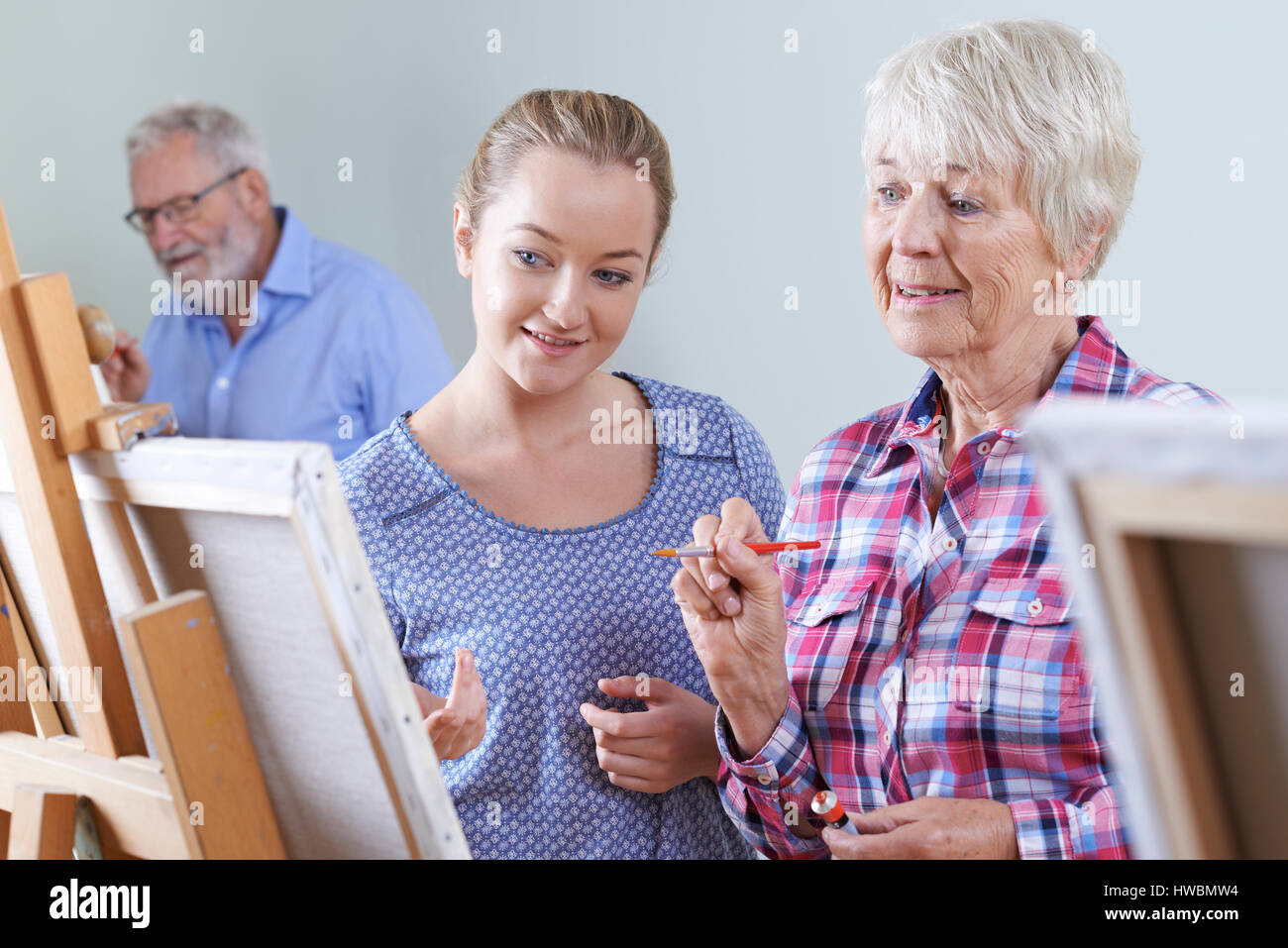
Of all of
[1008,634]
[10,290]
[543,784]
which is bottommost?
[543,784]

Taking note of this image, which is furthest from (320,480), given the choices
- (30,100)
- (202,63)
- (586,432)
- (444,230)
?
(30,100)

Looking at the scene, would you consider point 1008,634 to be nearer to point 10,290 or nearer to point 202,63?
point 10,290

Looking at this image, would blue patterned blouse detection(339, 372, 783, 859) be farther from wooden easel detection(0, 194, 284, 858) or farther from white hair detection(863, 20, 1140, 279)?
white hair detection(863, 20, 1140, 279)

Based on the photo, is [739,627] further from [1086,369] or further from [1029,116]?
[1029,116]

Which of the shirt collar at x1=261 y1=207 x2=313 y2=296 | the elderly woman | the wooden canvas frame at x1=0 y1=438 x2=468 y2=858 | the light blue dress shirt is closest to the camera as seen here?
the wooden canvas frame at x1=0 y1=438 x2=468 y2=858

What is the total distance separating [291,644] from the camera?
0.81 metres

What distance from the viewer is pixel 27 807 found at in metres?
0.94

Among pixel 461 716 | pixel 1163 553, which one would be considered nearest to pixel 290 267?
pixel 461 716

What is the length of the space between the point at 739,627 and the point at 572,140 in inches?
24.8

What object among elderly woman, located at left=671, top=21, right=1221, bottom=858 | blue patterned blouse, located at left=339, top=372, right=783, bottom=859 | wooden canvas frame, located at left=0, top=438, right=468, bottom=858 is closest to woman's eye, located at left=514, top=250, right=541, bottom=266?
blue patterned blouse, located at left=339, top=372, right=783, bottom=859

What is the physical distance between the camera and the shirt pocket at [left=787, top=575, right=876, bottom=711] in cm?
130

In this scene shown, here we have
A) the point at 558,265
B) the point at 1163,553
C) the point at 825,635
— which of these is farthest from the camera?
the point at 558,265

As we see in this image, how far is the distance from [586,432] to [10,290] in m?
0.77

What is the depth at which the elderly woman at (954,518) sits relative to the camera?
1160 mm
